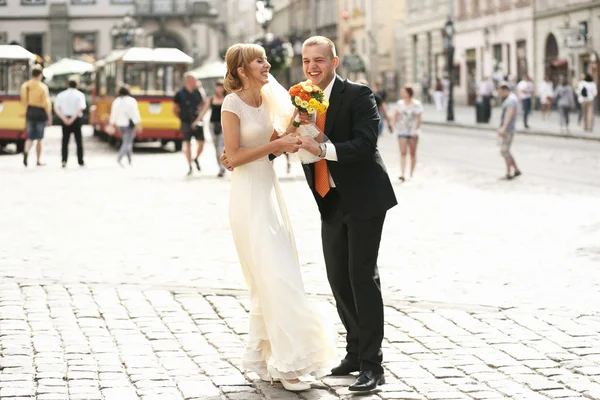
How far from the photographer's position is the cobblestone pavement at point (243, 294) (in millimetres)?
6488

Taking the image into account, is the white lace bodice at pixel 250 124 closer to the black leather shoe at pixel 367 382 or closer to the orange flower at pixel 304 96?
the orange flower at pixel 304 96

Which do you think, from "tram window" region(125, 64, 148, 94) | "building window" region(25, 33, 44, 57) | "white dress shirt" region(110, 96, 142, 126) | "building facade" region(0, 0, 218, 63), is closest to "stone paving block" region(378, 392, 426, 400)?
"white dress shirt" region(110, 96, 142, 126)

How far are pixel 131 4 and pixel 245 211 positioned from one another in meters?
76.9

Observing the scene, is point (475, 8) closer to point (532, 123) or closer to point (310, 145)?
point (532, 123)

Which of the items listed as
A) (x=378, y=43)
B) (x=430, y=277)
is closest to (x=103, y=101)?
(x=430, y=277)

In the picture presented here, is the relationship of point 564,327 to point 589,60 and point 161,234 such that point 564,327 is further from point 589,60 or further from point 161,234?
point 589,60

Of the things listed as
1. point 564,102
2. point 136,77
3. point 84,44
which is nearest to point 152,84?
point 136,77

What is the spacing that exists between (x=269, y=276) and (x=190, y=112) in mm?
17441

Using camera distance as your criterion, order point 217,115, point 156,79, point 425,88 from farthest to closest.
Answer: point 425,88 → point 156,79 → point 217,115

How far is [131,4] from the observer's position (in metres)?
81.6

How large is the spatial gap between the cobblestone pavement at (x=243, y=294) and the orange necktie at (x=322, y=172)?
0.99 m

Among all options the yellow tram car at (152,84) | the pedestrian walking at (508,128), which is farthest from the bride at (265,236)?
the yellow tram car at (152,84)

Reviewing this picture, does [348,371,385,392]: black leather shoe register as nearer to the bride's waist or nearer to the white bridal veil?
the bride's waist

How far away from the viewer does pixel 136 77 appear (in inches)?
1334
